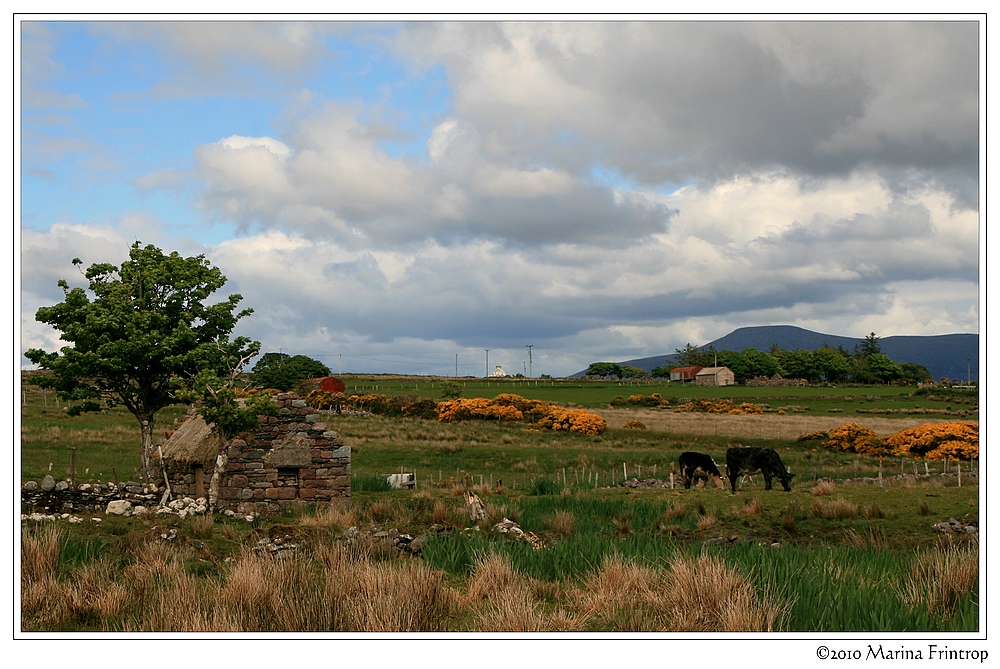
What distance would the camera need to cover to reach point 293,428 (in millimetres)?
21344

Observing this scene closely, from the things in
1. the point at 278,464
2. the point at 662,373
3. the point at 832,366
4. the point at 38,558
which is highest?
the point at 832,366

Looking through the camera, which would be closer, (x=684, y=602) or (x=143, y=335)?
(x=684, y=602)

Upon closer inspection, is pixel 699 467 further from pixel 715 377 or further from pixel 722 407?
pixel 715 377

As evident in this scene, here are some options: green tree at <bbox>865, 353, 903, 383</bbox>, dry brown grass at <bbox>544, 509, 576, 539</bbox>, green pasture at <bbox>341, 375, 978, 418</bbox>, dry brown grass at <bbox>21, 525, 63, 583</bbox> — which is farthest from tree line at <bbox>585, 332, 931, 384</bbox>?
dry brown grass at <bbox>21, 525, 63, 583</bbox>

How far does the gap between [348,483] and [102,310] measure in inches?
351

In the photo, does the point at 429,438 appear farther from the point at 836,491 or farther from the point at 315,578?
the point at 315,578

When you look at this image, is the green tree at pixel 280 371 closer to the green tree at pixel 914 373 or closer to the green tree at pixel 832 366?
the green tree at pixel 832 366

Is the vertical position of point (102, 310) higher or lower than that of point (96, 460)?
higher

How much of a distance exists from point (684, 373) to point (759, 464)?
131 meters

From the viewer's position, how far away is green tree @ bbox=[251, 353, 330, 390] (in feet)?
310

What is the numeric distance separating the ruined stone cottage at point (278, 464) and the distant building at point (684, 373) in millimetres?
132569

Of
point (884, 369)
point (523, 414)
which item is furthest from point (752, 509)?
point (884, 369)

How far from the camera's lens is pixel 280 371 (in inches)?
3829
